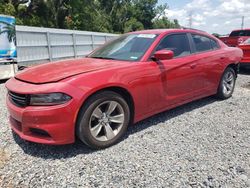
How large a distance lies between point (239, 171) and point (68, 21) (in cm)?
2427

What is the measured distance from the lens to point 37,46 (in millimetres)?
10492

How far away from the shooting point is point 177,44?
431 cm

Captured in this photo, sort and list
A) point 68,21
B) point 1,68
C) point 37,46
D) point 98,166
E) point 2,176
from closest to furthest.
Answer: point 2,176 → point 98,166 → point 1,68 → point 37,46 → point 68,21

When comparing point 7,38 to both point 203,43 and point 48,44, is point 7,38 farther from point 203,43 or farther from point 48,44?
point 203,43

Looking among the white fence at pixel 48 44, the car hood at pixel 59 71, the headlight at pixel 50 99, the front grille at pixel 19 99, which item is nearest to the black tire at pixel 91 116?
the headlight at pixel 50 99

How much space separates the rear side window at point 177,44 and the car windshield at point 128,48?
209 millimetres

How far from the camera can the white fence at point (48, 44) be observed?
9938 millimetres

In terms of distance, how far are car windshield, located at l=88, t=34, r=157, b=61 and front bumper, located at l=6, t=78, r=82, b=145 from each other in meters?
1.37

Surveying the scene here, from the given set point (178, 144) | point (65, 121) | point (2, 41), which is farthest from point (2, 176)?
point (2, 41)

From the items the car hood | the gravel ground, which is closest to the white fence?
the gravel ground

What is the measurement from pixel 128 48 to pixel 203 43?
177cm

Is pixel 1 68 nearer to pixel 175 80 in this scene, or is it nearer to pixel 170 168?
A: pixel 175 80

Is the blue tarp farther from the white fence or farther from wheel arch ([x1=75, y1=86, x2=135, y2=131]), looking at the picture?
wheel arch ([x1=75, y1=86, x2=135, y2=131])

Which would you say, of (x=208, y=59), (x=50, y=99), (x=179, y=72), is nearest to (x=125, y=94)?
(x=50, y=99)
